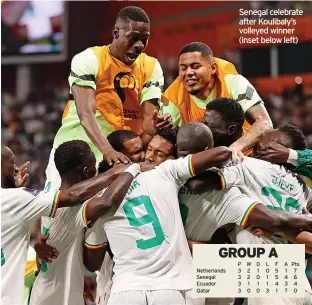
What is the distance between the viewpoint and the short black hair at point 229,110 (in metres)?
3.38

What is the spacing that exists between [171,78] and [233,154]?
81 centimetres

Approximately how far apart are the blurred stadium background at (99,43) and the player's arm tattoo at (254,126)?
261 mm

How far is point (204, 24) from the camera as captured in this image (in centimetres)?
366

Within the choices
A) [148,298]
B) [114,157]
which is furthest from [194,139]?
[148,298]

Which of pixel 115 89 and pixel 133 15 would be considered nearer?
pixel 133 15

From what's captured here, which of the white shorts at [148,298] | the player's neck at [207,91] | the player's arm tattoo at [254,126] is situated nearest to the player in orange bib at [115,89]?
the player's neck at [207,91]

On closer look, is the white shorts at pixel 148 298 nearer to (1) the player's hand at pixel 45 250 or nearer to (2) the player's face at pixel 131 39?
(1) the player's hand at pixel 45 250

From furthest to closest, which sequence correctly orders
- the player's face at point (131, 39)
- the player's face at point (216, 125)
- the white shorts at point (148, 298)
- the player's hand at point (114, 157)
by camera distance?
the player's face at point (131, 39), the player's face at point (216, 125), the player's hand at point (114, 157), the white shorts at point (148, 298)

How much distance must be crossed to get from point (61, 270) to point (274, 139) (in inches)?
49.4

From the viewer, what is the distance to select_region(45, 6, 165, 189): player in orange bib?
3.49 meters

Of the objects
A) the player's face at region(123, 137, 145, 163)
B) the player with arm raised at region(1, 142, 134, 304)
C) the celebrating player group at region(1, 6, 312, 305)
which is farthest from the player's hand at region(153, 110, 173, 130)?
the player with arm raised at region(1, 142, 134, 304)

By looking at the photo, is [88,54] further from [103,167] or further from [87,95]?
[103,167]

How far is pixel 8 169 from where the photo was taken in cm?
336

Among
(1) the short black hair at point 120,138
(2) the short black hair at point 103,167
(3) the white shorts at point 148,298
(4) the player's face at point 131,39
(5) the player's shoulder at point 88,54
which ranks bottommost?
(3) the white shorts at point 148,298
